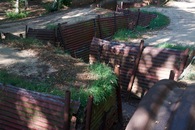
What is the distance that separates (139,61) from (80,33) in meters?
4.18

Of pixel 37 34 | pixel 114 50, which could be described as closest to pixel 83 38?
pixel 37 34

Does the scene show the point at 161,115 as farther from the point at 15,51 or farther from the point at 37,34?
the point at 37,34

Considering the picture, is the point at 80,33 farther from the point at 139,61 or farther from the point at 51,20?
the point at 51,20

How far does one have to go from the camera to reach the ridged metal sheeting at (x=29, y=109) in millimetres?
5051

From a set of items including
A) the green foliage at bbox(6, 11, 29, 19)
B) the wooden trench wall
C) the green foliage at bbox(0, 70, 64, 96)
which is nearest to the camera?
the green foliage at bbox(0, 70, 64, 96)

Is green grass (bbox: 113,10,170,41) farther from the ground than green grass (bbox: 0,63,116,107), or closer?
closer

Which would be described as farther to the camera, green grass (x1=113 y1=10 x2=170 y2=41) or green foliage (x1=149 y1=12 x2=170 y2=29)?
green foliage (x1=149 y1=12 x2=170 y2=29)

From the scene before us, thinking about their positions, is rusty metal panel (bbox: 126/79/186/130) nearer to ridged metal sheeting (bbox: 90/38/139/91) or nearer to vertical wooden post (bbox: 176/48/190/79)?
vertical wooden post (bbox: 176/48/190/79)

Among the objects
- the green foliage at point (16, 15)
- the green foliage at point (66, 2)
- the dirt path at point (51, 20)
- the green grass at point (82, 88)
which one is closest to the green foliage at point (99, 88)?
the green grass at point (82, 88)

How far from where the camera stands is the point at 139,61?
363 inches

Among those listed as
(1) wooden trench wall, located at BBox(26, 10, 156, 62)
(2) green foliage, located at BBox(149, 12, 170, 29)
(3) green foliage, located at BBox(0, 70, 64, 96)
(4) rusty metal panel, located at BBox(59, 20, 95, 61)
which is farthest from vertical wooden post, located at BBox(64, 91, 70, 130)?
(2) green foliage, located at BBox(149, 12, 170, 29)

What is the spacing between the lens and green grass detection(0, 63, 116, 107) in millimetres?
5598

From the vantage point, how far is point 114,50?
9.71 m

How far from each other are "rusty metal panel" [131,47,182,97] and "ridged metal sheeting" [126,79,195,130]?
16.6ft
